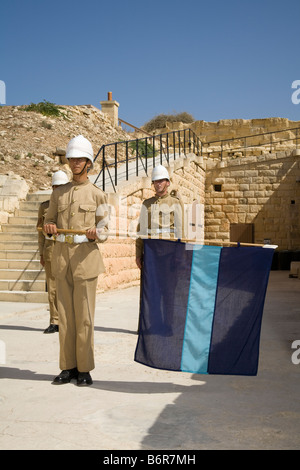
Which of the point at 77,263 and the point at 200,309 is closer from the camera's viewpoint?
the point at 200,309

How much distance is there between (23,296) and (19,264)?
42.3 inches

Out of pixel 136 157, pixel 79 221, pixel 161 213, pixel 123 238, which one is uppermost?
pixel 136 157

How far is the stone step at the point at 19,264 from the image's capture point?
9.41 m

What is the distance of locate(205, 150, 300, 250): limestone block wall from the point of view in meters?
19.1

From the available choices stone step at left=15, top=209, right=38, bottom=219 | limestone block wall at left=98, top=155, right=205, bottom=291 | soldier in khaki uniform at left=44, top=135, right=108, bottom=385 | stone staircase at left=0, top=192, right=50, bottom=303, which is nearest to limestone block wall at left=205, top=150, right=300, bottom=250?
limestone block wall at left=98, top=155, right=205, bottom=291

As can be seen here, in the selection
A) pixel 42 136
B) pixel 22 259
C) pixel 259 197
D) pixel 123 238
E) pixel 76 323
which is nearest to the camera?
pixel 76 323

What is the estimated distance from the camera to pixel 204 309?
3898 mm

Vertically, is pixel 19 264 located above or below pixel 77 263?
below

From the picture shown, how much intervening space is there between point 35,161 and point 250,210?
8538 mm

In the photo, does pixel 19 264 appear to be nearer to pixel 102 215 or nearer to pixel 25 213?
pixel 25 213

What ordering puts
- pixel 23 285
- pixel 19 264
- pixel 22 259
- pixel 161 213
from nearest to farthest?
pixel 161 213, pixel 23 285, pixel 19 264, pixel 22 259

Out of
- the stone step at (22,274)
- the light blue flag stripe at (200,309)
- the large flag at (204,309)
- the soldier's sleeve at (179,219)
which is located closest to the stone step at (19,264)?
the stone step at (22,274)

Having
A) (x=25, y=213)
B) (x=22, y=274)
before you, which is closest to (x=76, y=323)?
(x=22, y=274)

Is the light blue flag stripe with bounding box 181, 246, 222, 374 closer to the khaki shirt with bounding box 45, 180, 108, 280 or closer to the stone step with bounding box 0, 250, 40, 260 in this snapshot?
the khaki shirt with bounding box 45, 180, 108, 280
